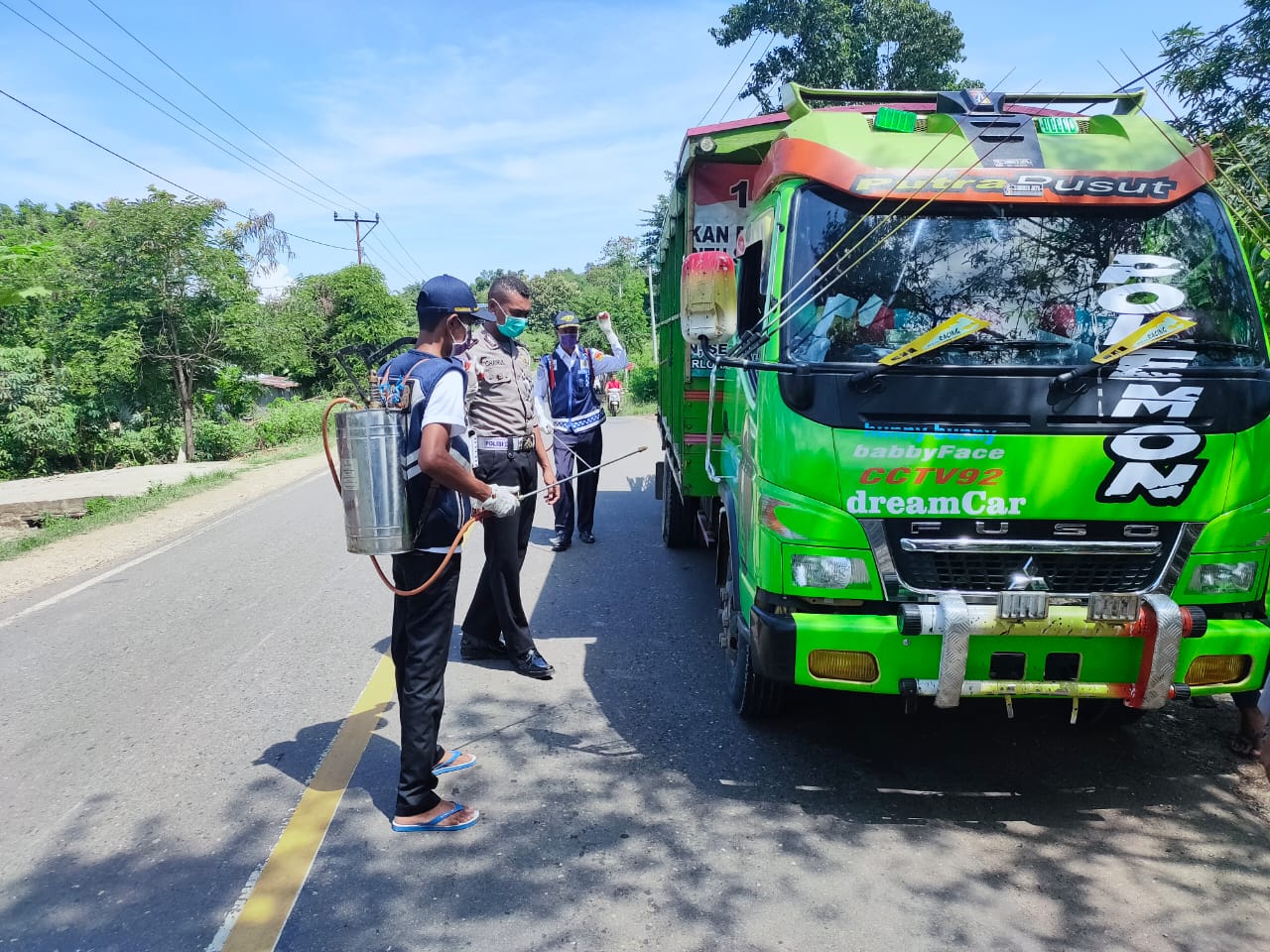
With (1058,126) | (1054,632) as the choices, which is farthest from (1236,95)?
(1054,632)

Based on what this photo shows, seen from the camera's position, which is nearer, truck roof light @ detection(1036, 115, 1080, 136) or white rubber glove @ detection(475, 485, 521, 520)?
white rubber glove @ detection(475, 485, 521, 520)

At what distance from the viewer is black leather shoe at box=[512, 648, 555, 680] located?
498 cm

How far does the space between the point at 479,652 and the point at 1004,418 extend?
3.31 metres

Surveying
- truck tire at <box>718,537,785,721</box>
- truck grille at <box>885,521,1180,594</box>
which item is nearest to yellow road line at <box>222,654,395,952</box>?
truck tire at <box>718,537,785,721</box>

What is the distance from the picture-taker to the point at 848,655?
3281 mm

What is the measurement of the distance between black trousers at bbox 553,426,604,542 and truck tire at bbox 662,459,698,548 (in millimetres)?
724

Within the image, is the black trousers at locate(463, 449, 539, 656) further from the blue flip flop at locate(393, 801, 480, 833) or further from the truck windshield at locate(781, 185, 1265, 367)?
the truck windshield at locate(781, 185, 1265, 367)

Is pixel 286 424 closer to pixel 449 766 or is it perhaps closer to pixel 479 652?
pixel 479 652

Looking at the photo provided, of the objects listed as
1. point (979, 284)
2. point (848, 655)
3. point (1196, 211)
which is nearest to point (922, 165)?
point (979, 284)

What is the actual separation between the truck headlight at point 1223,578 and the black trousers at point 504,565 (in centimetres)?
319

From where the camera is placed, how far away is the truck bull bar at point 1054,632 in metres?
3.16

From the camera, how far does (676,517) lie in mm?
7855

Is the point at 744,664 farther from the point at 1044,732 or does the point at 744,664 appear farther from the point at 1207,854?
the point at 1207,854

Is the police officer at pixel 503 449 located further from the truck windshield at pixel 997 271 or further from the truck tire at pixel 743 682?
the truck windshield at pixel 997 271
